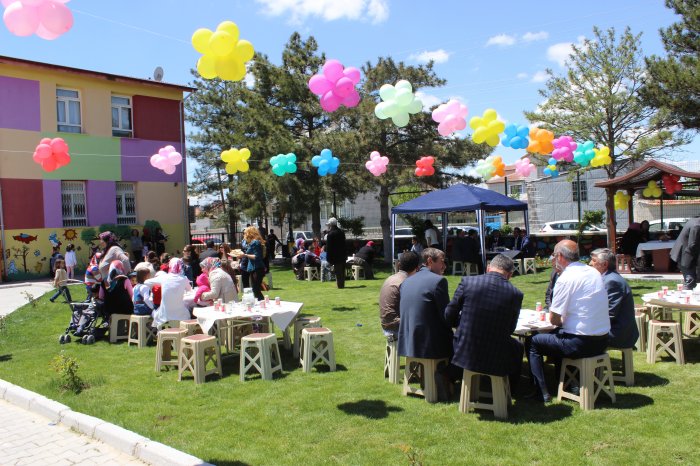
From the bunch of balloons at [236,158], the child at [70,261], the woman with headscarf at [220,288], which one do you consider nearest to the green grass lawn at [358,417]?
the woman with headscarf at [220,288]

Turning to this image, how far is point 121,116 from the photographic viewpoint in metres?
19.7

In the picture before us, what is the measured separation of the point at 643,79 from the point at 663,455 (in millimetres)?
17845

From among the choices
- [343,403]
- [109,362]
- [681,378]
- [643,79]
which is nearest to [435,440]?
[343,403]

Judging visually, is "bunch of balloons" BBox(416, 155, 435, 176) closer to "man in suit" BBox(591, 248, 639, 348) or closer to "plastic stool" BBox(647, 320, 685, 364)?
"plastic stool" BBox(647, 320, 685, 364)

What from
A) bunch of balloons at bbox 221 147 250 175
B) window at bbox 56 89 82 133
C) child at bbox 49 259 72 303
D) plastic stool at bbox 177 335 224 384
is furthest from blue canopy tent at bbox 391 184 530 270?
window at bbox 56 89 82 133

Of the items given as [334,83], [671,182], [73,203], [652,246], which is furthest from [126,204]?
[671,182]

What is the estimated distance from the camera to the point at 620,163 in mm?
19625

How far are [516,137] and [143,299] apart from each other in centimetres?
911

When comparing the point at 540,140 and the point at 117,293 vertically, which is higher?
the point at 540,140

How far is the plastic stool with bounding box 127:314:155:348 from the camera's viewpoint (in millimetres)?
8062

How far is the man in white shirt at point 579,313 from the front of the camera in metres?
4.74

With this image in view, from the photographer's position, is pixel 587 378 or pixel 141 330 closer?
pixel 587 378

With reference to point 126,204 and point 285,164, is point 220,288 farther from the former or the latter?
point 126,204

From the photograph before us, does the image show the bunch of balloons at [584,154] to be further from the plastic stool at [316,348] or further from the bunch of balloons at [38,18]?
the bunch of balloons at [38,18]
